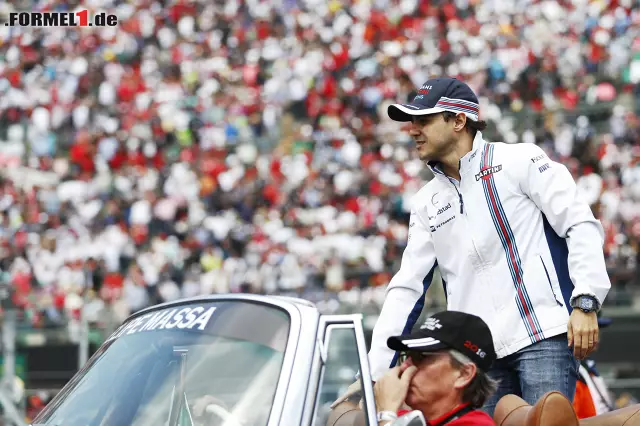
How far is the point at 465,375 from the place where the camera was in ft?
10.6

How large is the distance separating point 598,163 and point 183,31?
835cm

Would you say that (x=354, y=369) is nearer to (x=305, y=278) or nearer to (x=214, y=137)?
(x=305, y=278)

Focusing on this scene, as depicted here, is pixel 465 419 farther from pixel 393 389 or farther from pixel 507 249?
pixel 507 249

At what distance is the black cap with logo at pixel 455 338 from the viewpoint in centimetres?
322

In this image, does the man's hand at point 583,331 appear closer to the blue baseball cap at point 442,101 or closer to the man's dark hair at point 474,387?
the man's dark hair at point 474,387

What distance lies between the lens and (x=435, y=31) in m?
18.4

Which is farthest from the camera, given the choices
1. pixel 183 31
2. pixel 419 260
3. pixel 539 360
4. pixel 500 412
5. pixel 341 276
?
pixel 183 31

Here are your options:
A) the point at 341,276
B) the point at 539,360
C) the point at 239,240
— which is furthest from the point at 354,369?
the point at 239,240

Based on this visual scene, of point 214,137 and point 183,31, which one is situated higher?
point 183,31

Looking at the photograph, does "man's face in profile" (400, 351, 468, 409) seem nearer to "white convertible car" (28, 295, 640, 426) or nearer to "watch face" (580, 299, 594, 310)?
"white convertible car" (28, 295, 640, 426)

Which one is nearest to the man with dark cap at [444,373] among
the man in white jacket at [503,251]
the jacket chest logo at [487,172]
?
the man in white jacket at [503,251]

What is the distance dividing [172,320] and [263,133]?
1466cm

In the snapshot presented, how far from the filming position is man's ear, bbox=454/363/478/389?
3225mm

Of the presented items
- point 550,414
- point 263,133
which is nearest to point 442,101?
point 550,414
